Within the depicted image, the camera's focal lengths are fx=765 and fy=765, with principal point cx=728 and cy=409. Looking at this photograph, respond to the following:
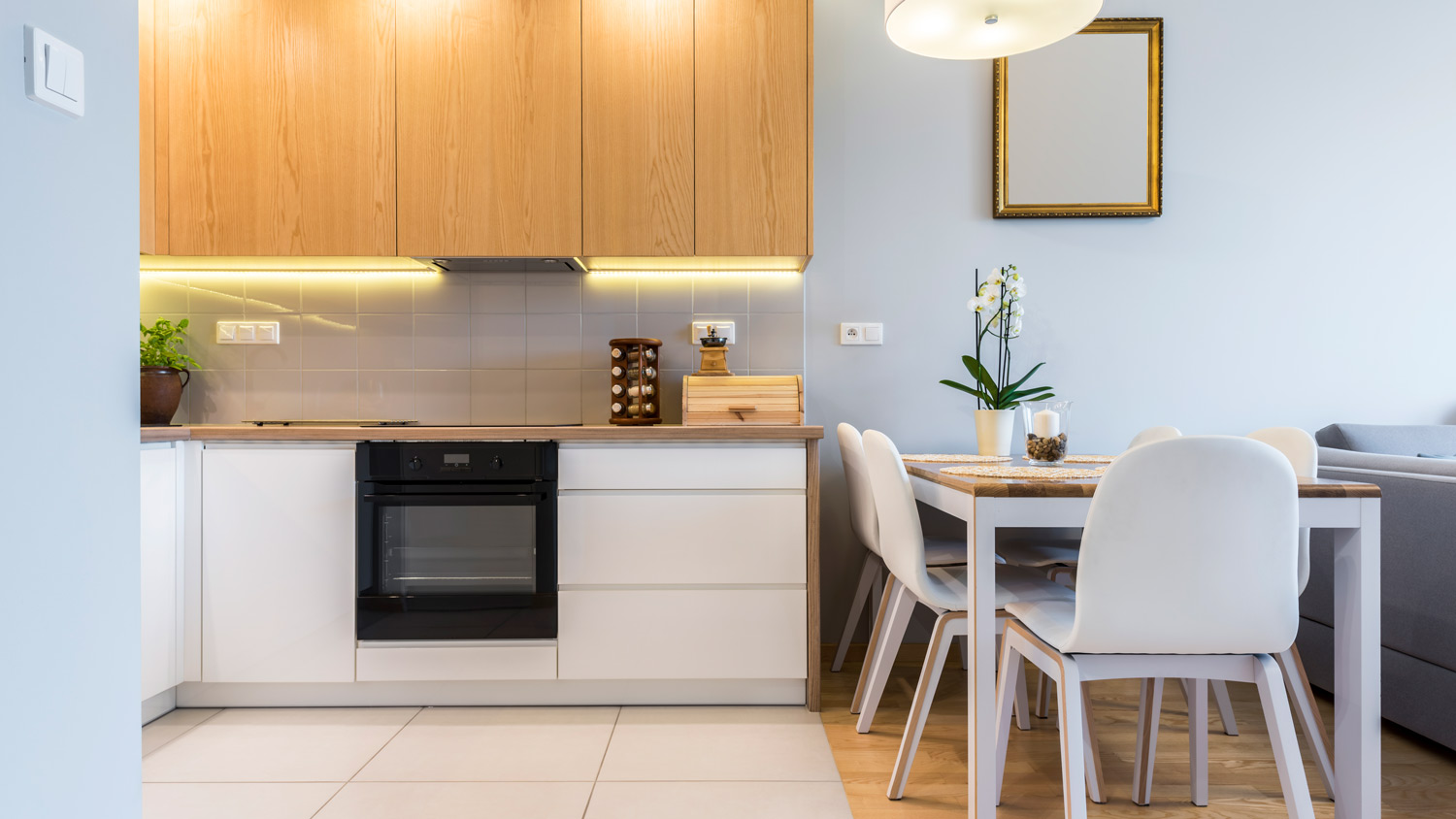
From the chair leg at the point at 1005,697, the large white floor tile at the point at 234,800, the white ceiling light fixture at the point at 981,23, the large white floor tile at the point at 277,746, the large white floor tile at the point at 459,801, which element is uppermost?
the white ceiling light fixture at the point at 981,23

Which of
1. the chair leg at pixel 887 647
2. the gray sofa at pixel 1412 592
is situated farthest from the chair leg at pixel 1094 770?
the gray sofa at pixel 1412 592

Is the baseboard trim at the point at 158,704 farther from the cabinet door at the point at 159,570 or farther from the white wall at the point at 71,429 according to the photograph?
the white wall at the point at 71,429

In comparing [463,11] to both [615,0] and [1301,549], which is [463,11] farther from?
[1301,549]

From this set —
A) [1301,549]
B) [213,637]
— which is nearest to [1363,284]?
[1301,549]

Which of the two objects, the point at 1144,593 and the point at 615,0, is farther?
the point at 615,0

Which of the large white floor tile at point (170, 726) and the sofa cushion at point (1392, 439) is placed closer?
the large white floor tile at point (170, 726)

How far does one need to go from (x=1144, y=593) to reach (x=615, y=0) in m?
2.29

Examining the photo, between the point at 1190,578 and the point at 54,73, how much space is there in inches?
70.3

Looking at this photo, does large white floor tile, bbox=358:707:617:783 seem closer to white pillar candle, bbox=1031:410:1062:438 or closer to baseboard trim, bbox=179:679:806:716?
baseboard trim, bbox=179:679:806:716

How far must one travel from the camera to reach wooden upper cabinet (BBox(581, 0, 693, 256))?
248cm

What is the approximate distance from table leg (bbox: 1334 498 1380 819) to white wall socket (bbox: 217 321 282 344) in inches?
126

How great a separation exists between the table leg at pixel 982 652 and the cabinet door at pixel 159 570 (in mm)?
2128

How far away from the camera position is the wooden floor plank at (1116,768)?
1.68 meters

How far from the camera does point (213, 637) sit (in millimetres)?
2236
